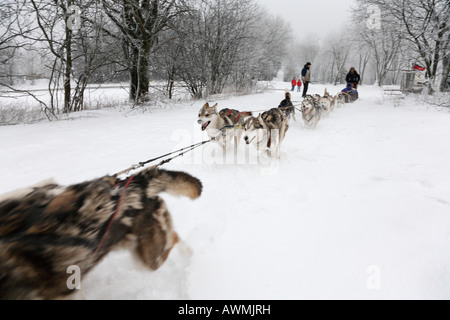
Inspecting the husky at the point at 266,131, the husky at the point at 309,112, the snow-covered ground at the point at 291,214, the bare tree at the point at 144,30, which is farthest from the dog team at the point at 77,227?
the bare tree at the point at 144,30

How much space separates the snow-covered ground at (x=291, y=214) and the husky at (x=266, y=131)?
35cm

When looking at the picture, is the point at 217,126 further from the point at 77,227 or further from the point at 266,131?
the point at 77,227

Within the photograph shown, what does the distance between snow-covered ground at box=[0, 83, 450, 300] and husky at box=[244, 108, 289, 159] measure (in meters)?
0.35

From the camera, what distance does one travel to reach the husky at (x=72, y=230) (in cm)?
98

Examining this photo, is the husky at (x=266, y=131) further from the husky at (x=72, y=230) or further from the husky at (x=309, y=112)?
the husky at (x=309, y=112)

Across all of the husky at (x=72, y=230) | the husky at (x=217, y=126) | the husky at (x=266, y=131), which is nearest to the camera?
the husky at (x=72, y=230)

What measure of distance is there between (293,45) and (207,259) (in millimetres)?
59833

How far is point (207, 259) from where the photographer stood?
190 cm

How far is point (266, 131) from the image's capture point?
4027 millimetres

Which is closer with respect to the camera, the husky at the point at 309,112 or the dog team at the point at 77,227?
the dog team at the point at 77,227

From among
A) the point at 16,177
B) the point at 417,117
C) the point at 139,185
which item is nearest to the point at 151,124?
the point at 16,177

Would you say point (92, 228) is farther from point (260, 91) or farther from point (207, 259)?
point (260, 91)

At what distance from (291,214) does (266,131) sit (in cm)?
185

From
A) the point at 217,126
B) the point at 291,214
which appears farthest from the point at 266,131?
the point at 291,214
